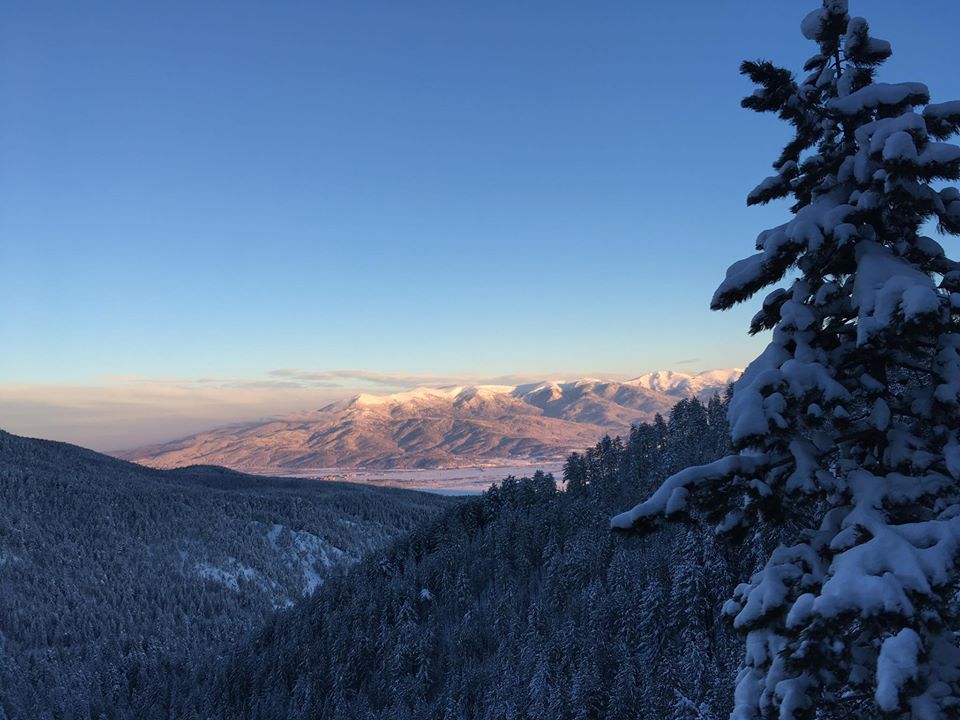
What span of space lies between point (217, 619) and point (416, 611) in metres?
112

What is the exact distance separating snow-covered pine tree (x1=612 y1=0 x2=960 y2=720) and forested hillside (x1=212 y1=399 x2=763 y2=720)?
115 ft

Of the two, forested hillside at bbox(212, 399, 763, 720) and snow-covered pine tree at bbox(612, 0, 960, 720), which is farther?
forested hillside at bbox(212, 399, 763, 720)

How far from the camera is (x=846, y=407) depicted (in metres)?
8.16

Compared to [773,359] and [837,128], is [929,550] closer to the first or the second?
[773,359]

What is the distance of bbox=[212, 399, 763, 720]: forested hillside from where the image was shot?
202 feet

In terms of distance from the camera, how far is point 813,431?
8.82 meters

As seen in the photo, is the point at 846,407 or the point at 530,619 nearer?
the point at 846,407

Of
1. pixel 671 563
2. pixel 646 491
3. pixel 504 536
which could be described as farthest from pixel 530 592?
pixel 671 563

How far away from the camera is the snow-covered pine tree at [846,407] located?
7188 millimetres

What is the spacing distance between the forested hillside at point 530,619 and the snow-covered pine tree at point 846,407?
35.0 m

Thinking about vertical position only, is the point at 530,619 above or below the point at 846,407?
below

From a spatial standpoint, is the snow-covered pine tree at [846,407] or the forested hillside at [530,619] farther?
the forested hillside at [530,619]

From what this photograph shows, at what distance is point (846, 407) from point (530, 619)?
8391 centimetres

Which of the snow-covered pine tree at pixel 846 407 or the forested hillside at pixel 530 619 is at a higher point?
the snow-covered pine tree at pixel 846 407
